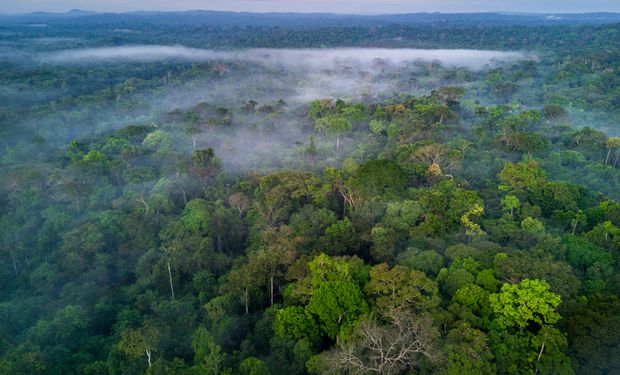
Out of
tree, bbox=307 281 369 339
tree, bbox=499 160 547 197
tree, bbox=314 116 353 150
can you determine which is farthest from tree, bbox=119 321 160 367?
tree, bbox=314 116 353 150

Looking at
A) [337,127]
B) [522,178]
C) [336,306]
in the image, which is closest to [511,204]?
[522,178]

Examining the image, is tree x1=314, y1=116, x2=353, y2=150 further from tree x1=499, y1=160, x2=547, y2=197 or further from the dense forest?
tree x1=499, y1=160, x2=547, y2=197

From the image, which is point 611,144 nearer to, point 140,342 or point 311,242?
point 311,242

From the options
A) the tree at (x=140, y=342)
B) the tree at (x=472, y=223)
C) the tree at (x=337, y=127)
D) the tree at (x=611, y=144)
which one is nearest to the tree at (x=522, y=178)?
the tree at (x=472, y=223)

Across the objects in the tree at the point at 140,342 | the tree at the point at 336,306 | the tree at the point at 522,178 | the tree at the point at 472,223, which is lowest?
the tree at the point at 140,342

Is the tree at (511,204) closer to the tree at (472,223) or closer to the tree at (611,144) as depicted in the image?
the tree at (472,223)
